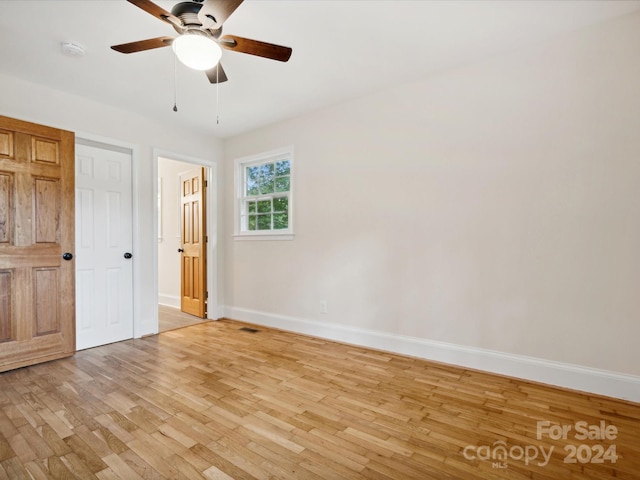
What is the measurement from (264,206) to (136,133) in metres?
1.75

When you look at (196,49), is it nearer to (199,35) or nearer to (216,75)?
(199,35)

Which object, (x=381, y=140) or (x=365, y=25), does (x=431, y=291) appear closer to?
(x=381, y=140)

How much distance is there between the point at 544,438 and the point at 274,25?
10.4 ft

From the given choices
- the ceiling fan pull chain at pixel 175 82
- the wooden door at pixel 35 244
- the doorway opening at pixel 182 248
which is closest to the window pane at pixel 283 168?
the doorway opening at pixel 182 248

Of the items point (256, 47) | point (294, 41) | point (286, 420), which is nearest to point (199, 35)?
point (256, 47)

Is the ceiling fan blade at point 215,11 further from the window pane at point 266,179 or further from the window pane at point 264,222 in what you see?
the window pane at point 264,222

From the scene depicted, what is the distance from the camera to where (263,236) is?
4.30 meters

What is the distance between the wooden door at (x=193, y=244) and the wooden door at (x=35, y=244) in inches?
66.0

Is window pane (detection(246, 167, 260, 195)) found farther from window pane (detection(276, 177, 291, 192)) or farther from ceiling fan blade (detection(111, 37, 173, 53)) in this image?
ceiling fan blade (detection(111, 37, 173, 53))

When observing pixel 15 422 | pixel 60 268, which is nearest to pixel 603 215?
pixel 15 422

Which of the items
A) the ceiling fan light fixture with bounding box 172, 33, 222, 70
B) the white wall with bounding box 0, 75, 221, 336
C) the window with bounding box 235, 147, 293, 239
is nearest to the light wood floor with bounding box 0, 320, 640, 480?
the white wall with bounding box 0, 75, 221, 336

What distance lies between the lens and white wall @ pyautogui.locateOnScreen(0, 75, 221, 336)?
9.93 ft

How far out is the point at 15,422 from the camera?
1962 millimetres

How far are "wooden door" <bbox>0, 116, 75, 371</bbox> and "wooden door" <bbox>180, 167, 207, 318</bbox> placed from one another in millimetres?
1677
